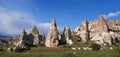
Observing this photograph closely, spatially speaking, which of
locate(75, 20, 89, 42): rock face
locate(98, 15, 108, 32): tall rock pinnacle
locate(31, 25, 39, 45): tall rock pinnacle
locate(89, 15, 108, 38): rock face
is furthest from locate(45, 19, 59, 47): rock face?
locate(98, 15, 108, 32): tall rock pinnacle

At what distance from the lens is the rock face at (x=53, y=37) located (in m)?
124

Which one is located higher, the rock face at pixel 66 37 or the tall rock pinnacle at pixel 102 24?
the tall rock pinnacle at pixel 102 24

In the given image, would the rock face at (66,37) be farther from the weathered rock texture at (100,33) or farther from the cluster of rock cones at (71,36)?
the weathered rock texture at (100,33)

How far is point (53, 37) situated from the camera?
125750 mm

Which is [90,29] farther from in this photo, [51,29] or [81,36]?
[51,29]

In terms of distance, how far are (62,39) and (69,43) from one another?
312 inches

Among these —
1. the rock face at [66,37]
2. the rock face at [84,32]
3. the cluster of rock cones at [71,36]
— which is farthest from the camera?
the rock face at [84,32]

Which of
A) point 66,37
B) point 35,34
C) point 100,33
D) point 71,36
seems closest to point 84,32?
point 71,36

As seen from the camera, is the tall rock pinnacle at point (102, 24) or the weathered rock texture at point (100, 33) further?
the tall rock pinnacle at point (102, 24)

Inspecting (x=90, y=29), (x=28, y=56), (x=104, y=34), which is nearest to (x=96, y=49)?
(x=104, y=34)

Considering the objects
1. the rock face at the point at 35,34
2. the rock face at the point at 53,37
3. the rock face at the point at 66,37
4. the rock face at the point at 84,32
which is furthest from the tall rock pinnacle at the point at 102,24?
the rock face at the point at 35,34

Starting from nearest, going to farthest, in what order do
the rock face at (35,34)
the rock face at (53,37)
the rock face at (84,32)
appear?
the rock face at (53,37) < the rock face at (84,32) < the rock face at (35,34)

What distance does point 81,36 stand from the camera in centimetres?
13800

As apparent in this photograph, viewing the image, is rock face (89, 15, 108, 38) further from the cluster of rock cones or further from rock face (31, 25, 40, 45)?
rock face (31, 25, 40, 45)
